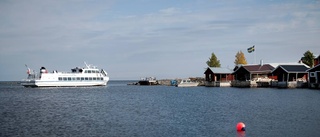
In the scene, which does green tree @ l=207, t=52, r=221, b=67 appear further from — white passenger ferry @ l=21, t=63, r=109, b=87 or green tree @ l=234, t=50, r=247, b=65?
white passenger ferry @ l=21, t=63, r=109, b=87

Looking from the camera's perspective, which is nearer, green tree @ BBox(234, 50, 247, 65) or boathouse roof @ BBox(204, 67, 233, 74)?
boathouse roof @ BBox(204, 67, 233, 74)

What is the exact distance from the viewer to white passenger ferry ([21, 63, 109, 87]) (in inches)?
4459

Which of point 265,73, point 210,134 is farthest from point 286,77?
point 210,134

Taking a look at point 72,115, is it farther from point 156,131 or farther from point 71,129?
point 156,131

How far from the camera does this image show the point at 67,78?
118 metres

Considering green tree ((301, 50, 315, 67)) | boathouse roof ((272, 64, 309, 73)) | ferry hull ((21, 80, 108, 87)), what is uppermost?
green tree ((301, 50, 315, 67))

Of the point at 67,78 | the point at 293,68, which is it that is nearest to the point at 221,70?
the point at 293,68

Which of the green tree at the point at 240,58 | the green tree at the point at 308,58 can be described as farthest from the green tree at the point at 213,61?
the green tree at the point at 308,58

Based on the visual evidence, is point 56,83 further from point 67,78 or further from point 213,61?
point 213,61

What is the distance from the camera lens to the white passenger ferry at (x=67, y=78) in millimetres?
113250

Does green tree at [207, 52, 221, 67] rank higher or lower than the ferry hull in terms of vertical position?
higher

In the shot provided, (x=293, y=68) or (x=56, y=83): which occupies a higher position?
(x=293, y=68)

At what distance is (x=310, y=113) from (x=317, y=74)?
4953 cm

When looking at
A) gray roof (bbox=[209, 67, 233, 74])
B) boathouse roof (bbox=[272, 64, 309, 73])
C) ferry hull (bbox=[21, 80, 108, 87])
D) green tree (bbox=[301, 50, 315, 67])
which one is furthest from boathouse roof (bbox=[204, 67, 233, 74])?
ferry hull (bbox=[21, 80, 108, 87])
